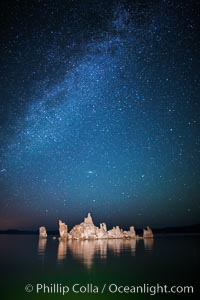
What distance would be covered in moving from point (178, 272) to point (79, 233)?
4002 inches

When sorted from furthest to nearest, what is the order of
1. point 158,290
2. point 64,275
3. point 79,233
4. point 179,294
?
point 79,233 → point 64,275 → point 158,290 → point 179,294

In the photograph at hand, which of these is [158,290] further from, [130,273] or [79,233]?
[79,233]

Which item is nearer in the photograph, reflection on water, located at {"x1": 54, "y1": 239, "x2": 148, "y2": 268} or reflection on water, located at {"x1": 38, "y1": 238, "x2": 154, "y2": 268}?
reflection on water, located at {"x1": 54, "y1": 239, "x2": 148, "y2": 268}

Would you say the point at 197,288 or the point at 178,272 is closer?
the point at 197,288

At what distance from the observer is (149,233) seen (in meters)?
130

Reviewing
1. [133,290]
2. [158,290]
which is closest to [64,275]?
[133,290]

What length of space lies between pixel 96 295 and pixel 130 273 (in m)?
7.47

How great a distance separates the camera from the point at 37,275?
85.5 ft

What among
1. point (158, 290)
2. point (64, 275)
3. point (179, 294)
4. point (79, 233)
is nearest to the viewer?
point (179, 294)

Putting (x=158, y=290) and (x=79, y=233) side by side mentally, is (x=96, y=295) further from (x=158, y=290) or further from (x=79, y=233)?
(x=79, y=233)

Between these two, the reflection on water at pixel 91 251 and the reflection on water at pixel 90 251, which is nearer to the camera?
the reflection on water at pixel 91 251

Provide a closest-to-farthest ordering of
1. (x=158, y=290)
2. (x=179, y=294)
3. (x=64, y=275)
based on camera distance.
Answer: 1. (x=179, y=294)
2. (x=158, y=290)
3. (x=64, y=275)

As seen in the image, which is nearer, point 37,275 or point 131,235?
point 37,275

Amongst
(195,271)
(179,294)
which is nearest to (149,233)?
(195,271)
